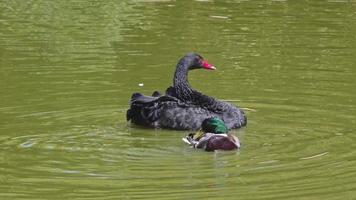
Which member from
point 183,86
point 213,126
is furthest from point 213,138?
point 183,86

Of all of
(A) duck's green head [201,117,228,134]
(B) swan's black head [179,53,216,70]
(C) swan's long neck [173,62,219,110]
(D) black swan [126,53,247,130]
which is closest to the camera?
(A) duck's green head [201,117,228,134]

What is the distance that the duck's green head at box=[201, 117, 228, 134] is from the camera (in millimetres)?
11562

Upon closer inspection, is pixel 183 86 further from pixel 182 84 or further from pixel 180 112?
pixel 180 112

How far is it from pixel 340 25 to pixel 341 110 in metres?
7.98

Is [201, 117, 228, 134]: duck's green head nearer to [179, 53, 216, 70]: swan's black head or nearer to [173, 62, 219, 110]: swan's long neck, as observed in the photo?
[173, 62, 219, 110]: swan's long neck

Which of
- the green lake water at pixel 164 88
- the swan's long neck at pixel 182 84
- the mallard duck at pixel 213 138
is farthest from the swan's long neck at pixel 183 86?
the mallard duck at pixel 213 138

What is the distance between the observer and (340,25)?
823 inches

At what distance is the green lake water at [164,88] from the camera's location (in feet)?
32.0

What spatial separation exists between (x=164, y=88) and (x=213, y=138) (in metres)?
4.20

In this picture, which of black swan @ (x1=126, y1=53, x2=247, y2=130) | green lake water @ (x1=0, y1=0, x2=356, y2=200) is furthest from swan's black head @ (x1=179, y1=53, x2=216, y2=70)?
green lake water @ (x1=0, y1=0, x2=356, y2=200)

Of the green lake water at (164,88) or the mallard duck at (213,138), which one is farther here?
the mallard duck at (213,138)

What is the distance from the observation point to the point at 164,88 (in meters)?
15.2

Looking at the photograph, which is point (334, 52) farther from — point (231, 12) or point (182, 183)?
point (182, 183)

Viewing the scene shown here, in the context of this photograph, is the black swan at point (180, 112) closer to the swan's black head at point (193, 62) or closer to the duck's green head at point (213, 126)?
the swan's black head at point (193, 62)
